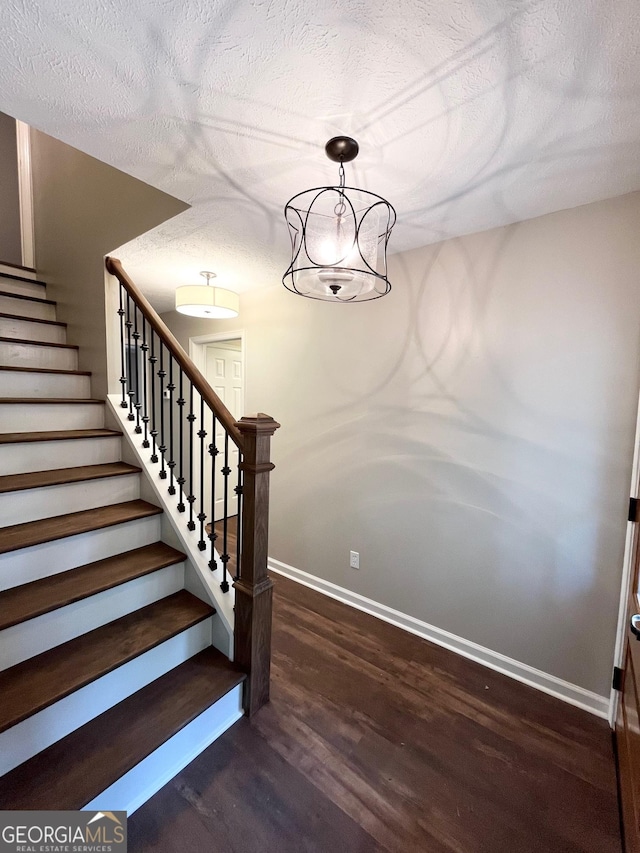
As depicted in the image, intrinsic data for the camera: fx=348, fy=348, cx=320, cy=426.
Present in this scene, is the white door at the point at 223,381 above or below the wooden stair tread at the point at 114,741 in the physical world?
above

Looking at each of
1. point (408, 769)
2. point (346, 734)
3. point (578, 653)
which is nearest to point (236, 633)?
point (346, 734)

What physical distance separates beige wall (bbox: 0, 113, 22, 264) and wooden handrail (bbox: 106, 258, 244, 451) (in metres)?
1.94

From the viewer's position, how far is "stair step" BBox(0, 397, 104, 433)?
194 cm

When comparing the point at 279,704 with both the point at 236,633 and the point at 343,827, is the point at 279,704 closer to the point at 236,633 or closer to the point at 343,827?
the point at 236,633

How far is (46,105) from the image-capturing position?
1.18m

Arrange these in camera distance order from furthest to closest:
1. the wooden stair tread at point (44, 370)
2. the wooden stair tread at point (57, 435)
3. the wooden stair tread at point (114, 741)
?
the wooden stair tread at point (44, 370), the wooden stair tread at point (57, 435), the wooden stair tread at point (114, 741)

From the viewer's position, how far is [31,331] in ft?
8.14

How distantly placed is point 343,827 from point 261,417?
153 centimetres

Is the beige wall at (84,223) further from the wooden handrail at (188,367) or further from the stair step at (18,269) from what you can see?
the wooden handrail at (188,367)

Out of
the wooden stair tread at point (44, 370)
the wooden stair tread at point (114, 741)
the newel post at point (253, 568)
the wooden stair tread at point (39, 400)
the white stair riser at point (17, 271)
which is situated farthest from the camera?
the white stair riser at point (17, 271)

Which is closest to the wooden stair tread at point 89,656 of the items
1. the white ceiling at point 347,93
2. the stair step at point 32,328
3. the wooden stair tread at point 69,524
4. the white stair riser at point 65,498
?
the wooden stair tread at point 69,524

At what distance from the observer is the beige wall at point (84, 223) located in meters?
2.07

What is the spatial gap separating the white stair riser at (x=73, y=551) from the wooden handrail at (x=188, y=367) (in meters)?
0.73

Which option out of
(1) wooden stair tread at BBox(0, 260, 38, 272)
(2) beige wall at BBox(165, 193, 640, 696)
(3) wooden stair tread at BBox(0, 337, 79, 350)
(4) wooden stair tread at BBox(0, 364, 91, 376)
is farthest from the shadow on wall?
(1) wooden stair tread at BBox(0, 260, 38, 272)
